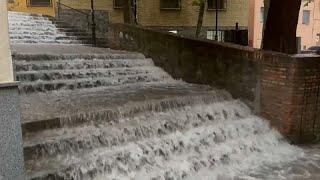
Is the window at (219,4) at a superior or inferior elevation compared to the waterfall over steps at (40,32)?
superior

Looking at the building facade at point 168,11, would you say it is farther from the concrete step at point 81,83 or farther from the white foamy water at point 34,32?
the concrete step at point 81,83

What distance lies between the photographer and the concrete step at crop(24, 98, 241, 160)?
5.05m

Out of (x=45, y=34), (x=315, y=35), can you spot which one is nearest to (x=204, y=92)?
(x=45, y=34)

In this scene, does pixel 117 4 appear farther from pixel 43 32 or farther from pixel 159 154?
pixel 159 154

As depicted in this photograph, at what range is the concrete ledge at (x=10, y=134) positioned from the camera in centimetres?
405

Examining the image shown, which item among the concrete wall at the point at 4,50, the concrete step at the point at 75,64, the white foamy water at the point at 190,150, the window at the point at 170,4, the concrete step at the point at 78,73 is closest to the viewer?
the concrete wall at the point at 4,50

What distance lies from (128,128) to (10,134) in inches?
81.8

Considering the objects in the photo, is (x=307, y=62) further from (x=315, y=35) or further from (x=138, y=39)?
(x=315, y=35)

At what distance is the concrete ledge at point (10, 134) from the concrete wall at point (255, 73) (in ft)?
16.4

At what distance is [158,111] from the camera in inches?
271

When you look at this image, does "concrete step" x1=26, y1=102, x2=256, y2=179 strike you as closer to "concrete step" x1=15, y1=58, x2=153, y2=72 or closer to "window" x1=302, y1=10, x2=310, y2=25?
"concrete step" x1=15, y1=58, x2=153, y2=72

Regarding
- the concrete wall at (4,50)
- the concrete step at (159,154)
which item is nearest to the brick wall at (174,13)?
the concrete step at (159,154)

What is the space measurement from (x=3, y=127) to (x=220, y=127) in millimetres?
3967

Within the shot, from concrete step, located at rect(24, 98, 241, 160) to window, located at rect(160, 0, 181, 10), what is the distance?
13.4 meters
